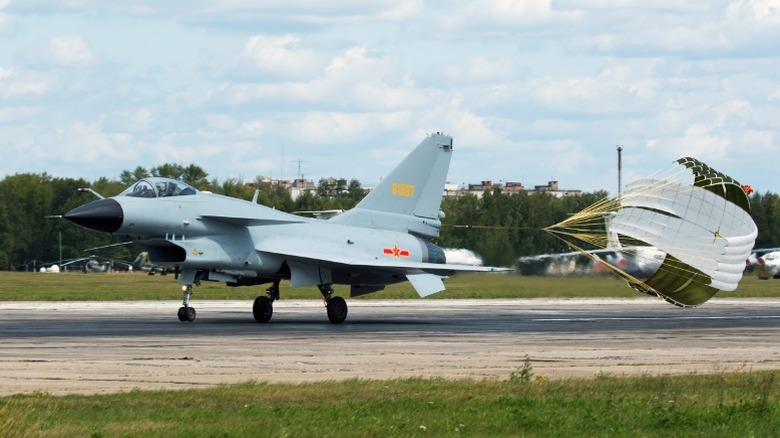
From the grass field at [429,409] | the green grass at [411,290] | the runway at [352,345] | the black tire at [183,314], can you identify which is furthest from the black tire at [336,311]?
the grass field at [429,409]

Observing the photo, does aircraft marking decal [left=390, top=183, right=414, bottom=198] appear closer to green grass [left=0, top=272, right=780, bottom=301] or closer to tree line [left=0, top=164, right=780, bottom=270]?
green grass [left=0, top=272, right=780, bottom=301]

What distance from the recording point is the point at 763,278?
78.2 meters

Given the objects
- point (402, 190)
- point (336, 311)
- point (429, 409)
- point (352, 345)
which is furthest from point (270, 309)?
point (429, 409)

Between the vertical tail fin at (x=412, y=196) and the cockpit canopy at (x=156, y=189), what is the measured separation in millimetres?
4830

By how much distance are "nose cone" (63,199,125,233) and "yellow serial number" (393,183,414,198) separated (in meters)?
8.48

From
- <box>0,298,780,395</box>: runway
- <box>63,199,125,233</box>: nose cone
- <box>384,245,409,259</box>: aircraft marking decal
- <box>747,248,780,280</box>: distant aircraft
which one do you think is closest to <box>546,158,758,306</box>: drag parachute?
<box>0,298,780,395</box>: runway

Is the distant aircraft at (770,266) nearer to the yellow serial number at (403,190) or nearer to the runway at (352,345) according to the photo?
the runway at (352,345)

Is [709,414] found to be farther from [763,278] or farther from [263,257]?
[763,278]

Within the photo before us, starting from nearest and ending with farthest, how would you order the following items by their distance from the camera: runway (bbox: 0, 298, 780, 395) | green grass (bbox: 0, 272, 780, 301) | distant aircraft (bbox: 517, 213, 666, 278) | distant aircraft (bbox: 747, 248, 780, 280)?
1. runway (bbox: 0, 298, 780, 395)
2. distant aircraft (bbox: 517, 213, 666, 278)
3. green grass (bbox: 0, 272, 780, 301)
4. distant aircraft (bbox: 747, 248, 780, 280)

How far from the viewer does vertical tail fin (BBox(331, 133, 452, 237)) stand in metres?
31.6

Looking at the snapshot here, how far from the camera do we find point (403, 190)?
105 feet

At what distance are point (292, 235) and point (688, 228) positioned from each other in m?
9.43

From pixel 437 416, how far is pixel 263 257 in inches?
643

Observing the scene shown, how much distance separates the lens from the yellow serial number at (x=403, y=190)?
1257 inches
